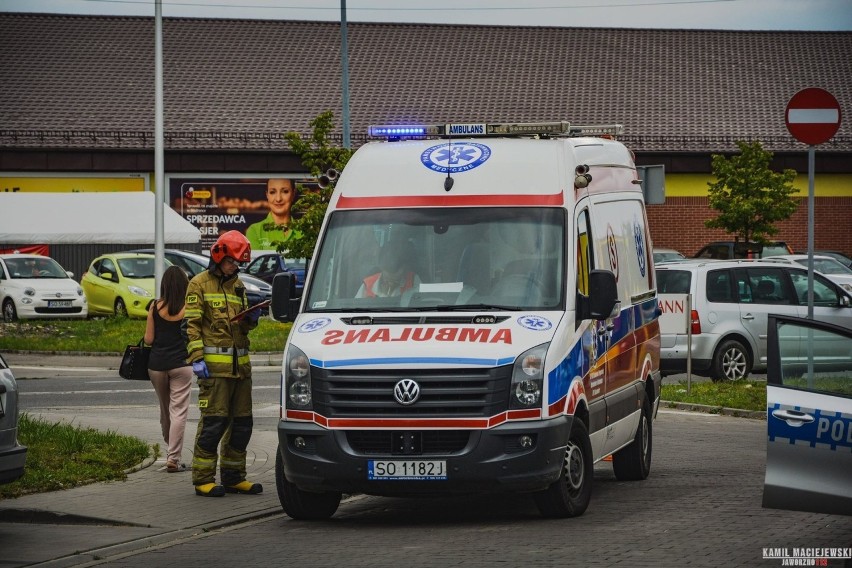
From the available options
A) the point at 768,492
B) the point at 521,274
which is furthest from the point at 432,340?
the point at 768,492

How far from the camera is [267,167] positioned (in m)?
48.8

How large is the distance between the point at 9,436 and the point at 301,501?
6.69 feet

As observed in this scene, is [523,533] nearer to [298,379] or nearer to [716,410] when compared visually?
[298,379]

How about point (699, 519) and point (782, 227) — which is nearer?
point (699, 519)

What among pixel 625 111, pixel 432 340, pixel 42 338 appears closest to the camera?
pixel 432 340

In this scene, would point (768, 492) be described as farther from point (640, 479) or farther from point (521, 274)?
point (640, 479)

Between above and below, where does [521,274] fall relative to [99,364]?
above

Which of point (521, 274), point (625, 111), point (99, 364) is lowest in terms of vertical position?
point (99, 364)

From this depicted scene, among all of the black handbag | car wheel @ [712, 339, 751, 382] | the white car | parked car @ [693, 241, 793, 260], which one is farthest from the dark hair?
parked car @ [693, 241, 793, 260]

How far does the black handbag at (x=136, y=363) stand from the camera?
491 inches

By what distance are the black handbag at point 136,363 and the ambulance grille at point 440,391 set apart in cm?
349

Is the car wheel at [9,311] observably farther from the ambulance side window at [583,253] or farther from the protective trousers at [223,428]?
the ambulance side window at [583,253]

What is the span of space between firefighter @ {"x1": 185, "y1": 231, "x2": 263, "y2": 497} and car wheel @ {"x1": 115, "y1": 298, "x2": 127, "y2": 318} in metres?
23.1

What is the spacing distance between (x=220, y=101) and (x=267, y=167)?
5304mm
